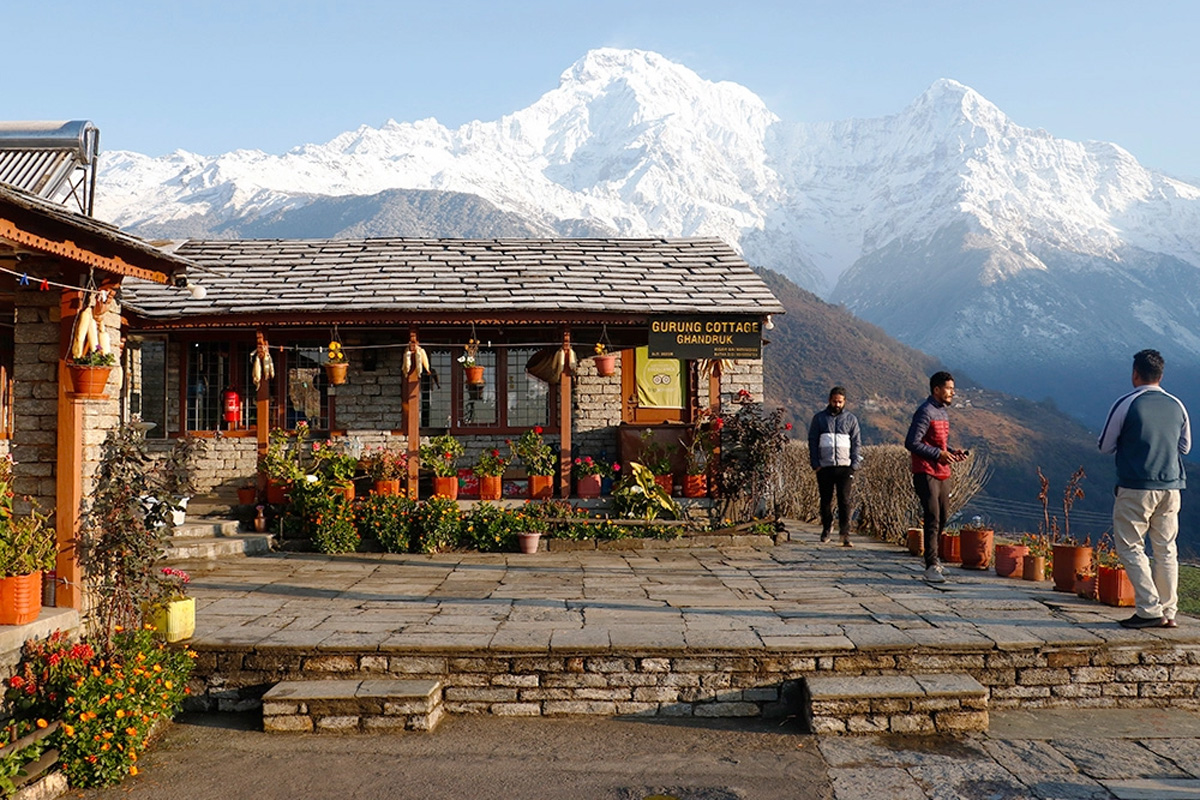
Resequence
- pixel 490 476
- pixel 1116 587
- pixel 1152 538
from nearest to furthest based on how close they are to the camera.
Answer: pixel 1152 538 → pixel 1116 587 → pixel 490 476

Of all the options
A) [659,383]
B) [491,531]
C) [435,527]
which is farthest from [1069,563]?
[659,383]

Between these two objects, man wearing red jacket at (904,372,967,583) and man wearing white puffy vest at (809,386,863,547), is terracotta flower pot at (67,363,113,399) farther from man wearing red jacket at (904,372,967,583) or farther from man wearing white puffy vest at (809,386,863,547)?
man wearing white puffy vest at (809,386,863,547)

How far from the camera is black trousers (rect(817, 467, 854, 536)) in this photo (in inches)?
421

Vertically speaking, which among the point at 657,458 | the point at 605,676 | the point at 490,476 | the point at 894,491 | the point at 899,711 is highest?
the point at 657,458

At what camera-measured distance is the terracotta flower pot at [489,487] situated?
1173cm

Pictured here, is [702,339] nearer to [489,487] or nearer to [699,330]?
[699,330]

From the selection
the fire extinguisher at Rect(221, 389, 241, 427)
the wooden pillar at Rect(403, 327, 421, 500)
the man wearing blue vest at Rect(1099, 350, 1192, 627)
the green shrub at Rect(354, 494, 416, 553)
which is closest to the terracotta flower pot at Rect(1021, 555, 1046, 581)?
the man wearing blue vest at Rect(1099, 350, 1192, 627)

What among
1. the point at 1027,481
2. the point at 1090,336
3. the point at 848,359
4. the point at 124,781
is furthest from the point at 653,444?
the point at 1090,336

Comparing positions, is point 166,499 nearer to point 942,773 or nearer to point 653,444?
point 942,773

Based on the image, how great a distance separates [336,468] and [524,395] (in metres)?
3.69

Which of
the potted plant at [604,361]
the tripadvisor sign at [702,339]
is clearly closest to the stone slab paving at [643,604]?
the tripadvisor sign at [702,339]

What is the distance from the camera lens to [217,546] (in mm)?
10102

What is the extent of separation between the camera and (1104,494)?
166 ft


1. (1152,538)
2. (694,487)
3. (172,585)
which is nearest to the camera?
(172,585)
